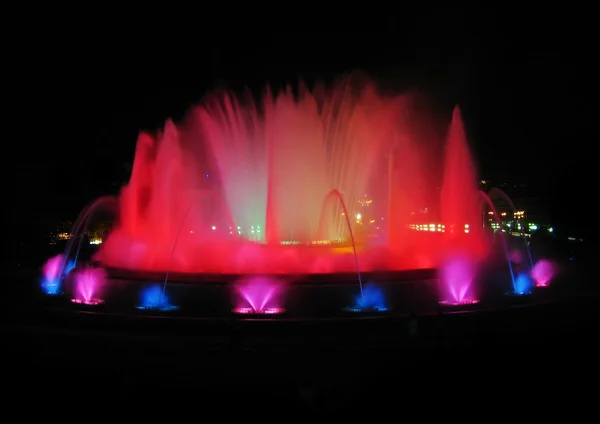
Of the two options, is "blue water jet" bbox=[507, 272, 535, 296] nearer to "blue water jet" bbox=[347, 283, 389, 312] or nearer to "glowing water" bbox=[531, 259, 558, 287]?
"glowing water" bbox=[531, 259, 558, 287]

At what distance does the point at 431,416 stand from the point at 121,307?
9.50 m

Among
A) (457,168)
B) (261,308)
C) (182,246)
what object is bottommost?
(261,308)

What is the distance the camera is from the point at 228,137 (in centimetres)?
2497

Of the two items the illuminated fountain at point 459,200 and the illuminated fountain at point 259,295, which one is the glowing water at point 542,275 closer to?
the illuminated fountain at point 459,200

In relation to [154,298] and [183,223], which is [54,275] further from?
[154,298]

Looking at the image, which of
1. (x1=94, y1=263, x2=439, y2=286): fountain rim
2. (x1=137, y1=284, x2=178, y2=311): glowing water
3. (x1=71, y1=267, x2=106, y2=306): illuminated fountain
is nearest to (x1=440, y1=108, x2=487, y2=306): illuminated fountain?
(x1=94, y1=263, x2=439, y2=286): fountain rim

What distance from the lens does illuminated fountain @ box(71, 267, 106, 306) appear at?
1398 cm

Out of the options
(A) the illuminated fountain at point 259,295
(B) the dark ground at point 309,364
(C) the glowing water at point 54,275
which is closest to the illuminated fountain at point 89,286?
(C) the glowing water at point 54,275

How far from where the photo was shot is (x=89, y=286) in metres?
14.4

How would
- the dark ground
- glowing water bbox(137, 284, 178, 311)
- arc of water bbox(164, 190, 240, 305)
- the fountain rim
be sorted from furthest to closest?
arc of water bbox(164, 190, 240, 305) < the fountain rim < glowing water bbox(137, 284, 178, 311) < the dark ground

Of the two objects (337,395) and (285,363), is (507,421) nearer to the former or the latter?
(337,395)

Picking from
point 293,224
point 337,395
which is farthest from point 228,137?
point 337,395

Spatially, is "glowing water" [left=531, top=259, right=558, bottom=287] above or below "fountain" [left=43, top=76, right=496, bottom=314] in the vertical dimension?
below

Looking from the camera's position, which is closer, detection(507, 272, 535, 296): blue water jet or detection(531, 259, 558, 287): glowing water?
detection(507, 272, 535, 296): blue water jet
